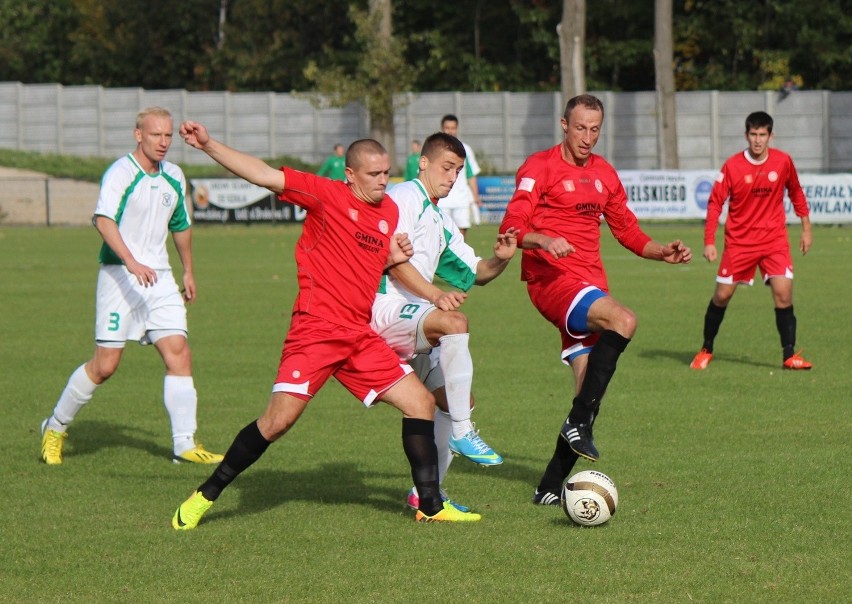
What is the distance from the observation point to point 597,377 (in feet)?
23.1

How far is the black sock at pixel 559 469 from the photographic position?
723cm

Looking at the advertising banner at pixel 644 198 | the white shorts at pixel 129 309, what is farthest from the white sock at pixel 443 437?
the advertising banner at pixel 644 198

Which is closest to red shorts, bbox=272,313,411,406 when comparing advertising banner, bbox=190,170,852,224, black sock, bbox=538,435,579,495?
black sock, bbox=538,435,579,495

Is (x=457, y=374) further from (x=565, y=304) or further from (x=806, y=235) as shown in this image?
(x=806, y=235)

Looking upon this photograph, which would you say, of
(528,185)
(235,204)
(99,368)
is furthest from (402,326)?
(235,204)

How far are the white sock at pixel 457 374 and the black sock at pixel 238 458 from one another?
1.00 meters

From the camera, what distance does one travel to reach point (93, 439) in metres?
9.39

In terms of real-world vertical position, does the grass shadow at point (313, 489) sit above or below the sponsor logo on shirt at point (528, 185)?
below

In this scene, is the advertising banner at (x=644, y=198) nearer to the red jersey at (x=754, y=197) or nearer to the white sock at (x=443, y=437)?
the red jersey at (x=754, y=197)

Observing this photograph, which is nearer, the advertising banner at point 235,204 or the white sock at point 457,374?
the white sock at point 457,374

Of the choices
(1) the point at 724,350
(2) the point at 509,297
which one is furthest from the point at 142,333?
(2) the point at 509,297

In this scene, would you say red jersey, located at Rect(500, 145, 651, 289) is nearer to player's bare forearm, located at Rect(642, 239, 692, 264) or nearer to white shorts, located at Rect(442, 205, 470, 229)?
player's bare forearm, located at Rect(642, 239, 692, 264)

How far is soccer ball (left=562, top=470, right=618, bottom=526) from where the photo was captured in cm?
A: 659

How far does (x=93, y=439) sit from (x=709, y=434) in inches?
162
